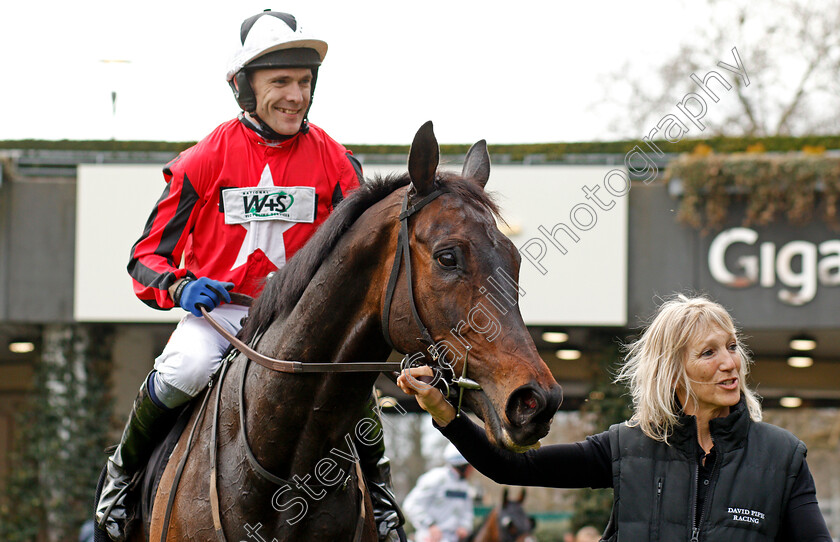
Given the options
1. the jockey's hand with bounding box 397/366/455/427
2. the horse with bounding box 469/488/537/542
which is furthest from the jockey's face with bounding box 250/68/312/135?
the horse with bounding box 469/488/537/542

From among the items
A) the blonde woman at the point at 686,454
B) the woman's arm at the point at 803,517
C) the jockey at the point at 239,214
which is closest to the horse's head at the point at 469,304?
the blonde woman at the point at 686,454

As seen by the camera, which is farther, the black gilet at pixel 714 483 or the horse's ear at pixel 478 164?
the horse's ear at pixel 478 164

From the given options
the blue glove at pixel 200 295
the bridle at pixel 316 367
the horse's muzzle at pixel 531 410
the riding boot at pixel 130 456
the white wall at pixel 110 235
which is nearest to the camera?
the horse's muzzle at pixel 531 410

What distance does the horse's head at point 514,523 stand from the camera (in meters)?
7.79

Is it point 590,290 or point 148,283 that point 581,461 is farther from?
point 590,290

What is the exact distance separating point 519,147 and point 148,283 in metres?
7.28

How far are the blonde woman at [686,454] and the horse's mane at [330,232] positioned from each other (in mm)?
557

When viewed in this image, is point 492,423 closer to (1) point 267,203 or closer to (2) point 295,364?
(2) point 295,364

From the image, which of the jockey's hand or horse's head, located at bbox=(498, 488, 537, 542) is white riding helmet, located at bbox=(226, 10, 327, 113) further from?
horse's head, located at bbox=(498, 488, 537, 542)

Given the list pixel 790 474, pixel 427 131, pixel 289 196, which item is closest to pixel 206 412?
pixel 289 196

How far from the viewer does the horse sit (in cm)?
779

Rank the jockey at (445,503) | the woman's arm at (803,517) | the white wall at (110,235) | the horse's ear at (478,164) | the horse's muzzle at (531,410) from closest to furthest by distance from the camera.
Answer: the horse's muzzle at (531,410)
the woman's arm at (803,517)
the horse's ear at (478,164)
the jockey at (445,503)
the white wall at (110,235)

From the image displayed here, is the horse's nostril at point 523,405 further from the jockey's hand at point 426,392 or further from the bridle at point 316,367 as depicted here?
the jockey's hand at point 426,392

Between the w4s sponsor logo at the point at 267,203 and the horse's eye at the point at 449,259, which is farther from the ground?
the w4s sponsor logo at the point at 267,203
